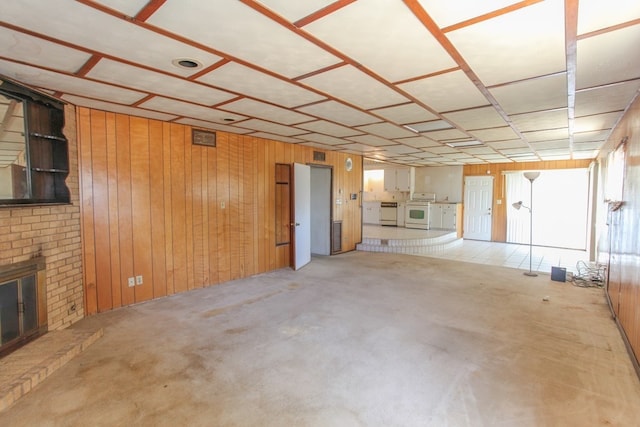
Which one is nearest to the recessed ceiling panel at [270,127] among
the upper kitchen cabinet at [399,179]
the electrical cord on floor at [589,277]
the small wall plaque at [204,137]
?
the small wall plaque at [204,137]

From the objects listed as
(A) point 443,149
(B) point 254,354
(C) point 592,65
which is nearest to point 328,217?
(A) point 443,149

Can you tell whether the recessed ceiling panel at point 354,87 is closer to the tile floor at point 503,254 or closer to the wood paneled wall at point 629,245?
the wood paneled wall at point 629,245

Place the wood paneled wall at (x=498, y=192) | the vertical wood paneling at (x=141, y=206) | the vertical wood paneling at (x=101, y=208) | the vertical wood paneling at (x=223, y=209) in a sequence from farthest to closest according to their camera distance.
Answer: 1. the wood paneled wall at (x=498, y=192)
2. the vertical wood paneling at (x=223, y=209)
3. the vertical wood paneling at (x=141, y=206)
4. the vertical wood paneling at (x=101, y=208)

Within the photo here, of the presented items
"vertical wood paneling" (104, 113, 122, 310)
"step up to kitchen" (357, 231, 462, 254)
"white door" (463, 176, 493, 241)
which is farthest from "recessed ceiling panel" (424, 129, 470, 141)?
"white door" (463, 176, 493, 241)

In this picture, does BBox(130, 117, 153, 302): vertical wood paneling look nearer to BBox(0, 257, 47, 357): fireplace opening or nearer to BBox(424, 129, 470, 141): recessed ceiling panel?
BBox(0, 257, 47, 357): fireplace opening

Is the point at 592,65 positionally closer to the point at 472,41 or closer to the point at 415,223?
the point at 472,41

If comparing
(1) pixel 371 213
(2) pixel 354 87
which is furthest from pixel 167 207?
(1) pixel 371 213

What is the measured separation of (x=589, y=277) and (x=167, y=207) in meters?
6.75

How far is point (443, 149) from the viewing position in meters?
6.53

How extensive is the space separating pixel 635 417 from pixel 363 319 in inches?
85.8

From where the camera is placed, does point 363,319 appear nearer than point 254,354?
No

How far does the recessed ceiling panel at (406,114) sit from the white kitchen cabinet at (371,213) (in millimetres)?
7194

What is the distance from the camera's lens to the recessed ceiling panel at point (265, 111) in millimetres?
3398

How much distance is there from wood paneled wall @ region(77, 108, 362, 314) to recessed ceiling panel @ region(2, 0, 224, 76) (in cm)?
194
